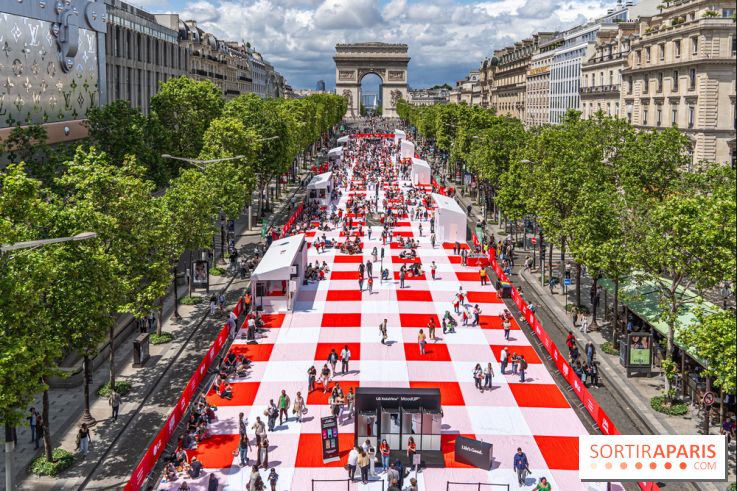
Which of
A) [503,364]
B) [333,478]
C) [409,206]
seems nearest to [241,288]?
[503,364]

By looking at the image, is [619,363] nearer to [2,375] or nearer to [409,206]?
[2,375]

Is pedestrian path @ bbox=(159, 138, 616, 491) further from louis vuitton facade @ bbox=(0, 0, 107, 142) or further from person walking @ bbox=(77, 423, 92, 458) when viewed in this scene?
louis vuitton facade @ bbox=(0, 0, 107, 142)

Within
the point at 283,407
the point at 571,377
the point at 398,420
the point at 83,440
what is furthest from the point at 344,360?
the point at 83,440

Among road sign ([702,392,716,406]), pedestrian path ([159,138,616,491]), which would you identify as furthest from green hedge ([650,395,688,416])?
pedestrian path ([159,138,616,491])

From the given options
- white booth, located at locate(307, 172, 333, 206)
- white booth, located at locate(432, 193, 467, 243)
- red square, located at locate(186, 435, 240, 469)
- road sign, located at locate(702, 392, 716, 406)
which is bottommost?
red square, located at locate(186, 435, 240, 469)

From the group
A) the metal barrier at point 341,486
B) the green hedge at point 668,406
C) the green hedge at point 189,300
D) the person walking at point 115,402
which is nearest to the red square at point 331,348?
the person walking at point 115,402
